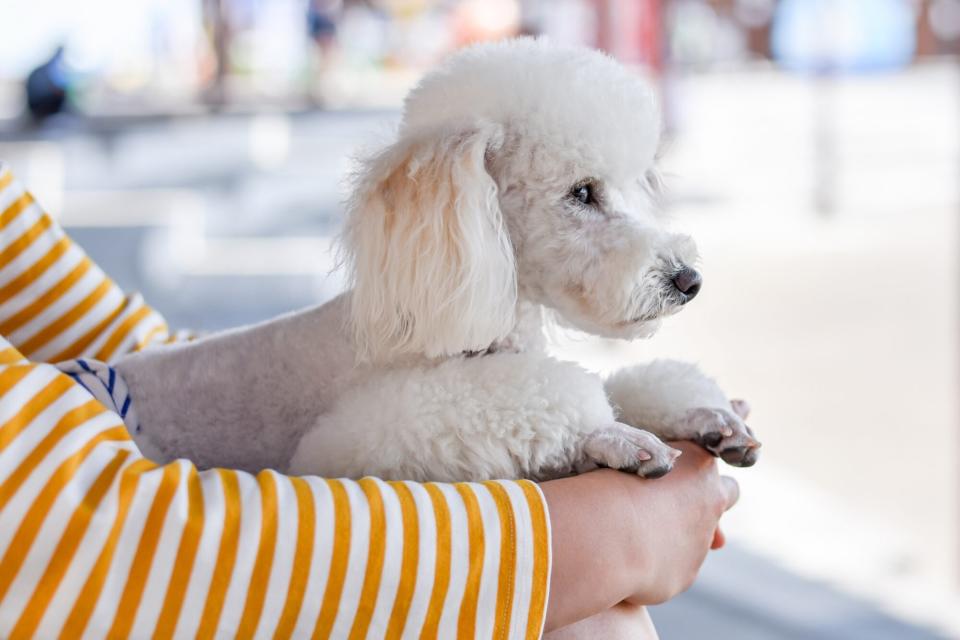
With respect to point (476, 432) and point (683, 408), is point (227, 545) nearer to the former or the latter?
point (476, 432)

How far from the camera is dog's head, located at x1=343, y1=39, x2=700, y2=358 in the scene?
26.3 inches

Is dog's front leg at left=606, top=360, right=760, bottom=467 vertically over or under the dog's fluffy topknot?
under

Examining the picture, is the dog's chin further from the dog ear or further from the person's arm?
the person's arm

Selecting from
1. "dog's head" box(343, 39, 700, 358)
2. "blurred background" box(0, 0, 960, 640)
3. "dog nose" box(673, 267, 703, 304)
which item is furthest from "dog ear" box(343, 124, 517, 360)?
"blurred background" box(0, 0, 960, 640)

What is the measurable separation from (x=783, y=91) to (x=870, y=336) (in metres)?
5.65

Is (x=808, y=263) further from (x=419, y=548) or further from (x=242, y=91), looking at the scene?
(x=419, y=548)

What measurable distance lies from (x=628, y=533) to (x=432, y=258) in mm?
209

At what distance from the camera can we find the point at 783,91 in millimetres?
8531

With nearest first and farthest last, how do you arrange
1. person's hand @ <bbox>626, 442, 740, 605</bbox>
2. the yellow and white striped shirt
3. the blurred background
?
the yellow and white striped shirt, person's hand @ <bbox>626, 442, 740, 605</bbox>, the blurred background

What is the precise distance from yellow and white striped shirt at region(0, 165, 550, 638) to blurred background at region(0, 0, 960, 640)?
0.41 m

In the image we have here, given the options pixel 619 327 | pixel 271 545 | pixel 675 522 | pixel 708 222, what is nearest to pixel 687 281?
pixel 619 327

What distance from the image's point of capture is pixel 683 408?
2.37 ft

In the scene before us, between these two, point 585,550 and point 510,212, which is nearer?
point 585,550

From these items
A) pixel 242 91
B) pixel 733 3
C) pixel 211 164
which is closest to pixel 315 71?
pixel 242 91
